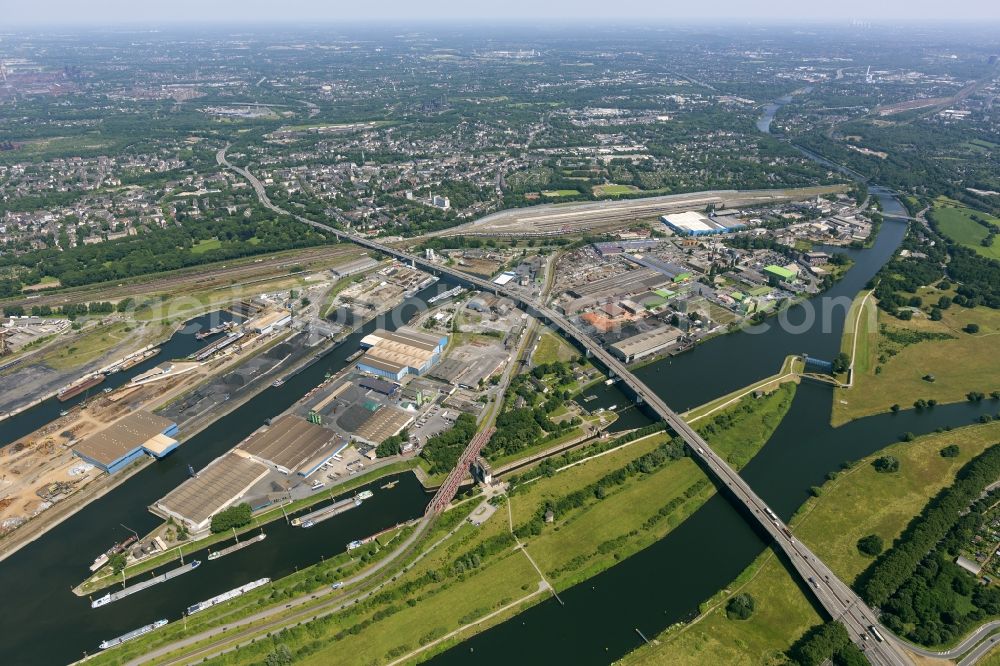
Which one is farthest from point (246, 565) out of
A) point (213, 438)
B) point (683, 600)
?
point (683, 600)

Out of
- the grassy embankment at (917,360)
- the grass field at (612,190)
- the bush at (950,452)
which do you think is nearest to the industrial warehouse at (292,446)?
the grassy embankment at (917,360)

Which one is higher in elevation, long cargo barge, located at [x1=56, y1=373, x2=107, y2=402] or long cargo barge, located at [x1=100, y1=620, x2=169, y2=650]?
long cargo barge, located at [x1=56, y1=373, x2=107, y2=402]

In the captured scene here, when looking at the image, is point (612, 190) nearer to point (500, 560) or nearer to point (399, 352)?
point (399, 352)

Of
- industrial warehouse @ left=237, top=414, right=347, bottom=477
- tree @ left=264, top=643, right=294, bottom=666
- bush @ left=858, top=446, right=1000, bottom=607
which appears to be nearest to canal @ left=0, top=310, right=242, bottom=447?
industrial warehouse @ left=237, top=414, right=347, bottom=477

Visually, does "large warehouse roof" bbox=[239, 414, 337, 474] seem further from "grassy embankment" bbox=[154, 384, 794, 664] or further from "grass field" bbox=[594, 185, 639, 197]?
"grass field" bbox=[594, 185, 639, 197]

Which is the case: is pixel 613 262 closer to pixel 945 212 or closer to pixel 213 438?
pixel 213 438

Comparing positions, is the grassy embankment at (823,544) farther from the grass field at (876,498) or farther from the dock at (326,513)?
the dock at (326,513)
